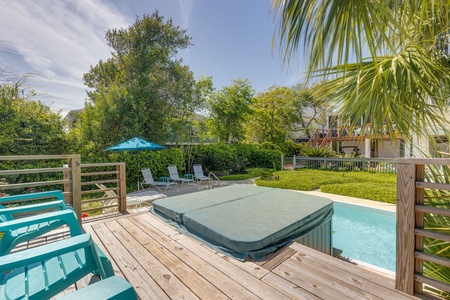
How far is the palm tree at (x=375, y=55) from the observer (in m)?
1.58

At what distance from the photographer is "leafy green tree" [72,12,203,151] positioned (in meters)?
9.10

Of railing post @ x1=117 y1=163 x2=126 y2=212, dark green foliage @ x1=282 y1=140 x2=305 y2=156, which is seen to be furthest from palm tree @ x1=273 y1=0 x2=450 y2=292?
dark green foliage @ x1=282 y1=140 x2=305 y2=156

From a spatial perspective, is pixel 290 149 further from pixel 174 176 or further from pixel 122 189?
pixel 122 189

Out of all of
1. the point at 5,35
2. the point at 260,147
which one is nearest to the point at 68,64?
the point at 5,35

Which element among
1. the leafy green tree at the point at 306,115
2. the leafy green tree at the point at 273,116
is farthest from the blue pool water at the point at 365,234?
the leafy green tree at the point at 306,115

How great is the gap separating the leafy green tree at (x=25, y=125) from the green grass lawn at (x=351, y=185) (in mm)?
8189

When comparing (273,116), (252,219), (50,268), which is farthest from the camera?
(273,116)

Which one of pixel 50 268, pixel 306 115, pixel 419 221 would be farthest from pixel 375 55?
pixel 306 115

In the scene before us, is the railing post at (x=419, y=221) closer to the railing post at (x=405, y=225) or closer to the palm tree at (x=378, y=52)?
the railing post at (x=405, y=225)

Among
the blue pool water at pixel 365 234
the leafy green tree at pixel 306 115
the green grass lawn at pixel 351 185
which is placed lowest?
the blue pool water at pixel 365 234

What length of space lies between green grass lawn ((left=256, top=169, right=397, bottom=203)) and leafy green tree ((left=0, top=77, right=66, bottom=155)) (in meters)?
8.19

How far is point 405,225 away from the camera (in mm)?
1841

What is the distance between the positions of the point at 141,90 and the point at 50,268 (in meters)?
9.25

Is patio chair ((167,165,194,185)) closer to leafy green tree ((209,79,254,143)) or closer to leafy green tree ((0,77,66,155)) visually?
leafy green tree ((0,77,66,155))
